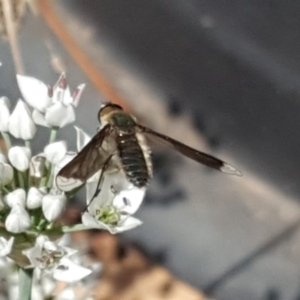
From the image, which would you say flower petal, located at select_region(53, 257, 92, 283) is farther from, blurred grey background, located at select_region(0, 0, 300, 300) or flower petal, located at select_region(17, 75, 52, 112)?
blurred grey background, located at select_region(0, 0, 300, 300)

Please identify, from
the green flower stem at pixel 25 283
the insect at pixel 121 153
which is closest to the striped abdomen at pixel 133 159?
the insect at pixel 121 153

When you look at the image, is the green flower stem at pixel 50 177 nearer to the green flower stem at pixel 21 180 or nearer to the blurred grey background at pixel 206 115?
the green flower stem at pixel 21 180

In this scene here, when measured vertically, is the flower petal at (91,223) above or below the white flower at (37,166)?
below

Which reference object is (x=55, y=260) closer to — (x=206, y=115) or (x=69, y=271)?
(x=69, y=271)

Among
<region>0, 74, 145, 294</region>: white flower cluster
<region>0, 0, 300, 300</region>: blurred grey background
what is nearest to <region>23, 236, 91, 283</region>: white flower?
<region>0, 74, 145, 294</region>: white flower cluster

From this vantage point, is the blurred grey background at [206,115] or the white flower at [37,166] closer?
the white flower at [37,166]

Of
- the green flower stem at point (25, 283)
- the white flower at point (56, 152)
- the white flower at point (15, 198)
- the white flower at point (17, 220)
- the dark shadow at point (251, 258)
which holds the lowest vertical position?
the green flower stem at point (25, 283)

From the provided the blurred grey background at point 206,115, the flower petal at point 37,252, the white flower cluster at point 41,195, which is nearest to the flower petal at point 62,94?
the white flower cluster at point 41,195
